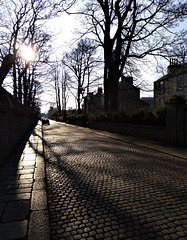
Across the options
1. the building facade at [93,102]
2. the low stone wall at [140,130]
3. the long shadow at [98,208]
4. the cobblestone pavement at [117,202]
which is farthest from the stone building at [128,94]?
the long shadow at [98,208]

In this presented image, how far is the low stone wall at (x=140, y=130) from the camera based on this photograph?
971 centimetres

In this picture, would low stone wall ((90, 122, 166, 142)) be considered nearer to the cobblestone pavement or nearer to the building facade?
the cobblestone pavement

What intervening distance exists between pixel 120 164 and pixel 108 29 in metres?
16.3

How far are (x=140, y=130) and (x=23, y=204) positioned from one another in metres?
9.94

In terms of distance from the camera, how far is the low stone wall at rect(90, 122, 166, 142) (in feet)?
31.8

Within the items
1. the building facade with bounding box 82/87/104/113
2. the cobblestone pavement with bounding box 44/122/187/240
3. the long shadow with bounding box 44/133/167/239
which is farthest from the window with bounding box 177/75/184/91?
the long shadow with bounding box 44/133/167/239

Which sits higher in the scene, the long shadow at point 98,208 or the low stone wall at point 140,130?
the low stone wall at point 140,130

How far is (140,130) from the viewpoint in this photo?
11.7 meters

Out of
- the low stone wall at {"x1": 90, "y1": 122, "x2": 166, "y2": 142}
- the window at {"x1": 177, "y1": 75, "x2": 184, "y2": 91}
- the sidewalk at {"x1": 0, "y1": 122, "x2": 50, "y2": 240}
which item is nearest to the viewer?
the sidewalk at {"x1": 0, "y1": 122, "x2": 50, "y2": 240}

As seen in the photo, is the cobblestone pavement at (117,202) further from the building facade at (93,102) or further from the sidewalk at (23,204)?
the building facade at (93,102)

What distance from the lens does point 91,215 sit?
2.49 meters

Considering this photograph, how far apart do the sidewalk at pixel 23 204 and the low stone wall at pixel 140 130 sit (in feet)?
23.7

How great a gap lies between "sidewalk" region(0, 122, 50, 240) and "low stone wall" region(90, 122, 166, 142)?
23.7 feet

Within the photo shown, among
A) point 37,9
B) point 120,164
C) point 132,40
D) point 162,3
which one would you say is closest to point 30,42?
point 37,9
